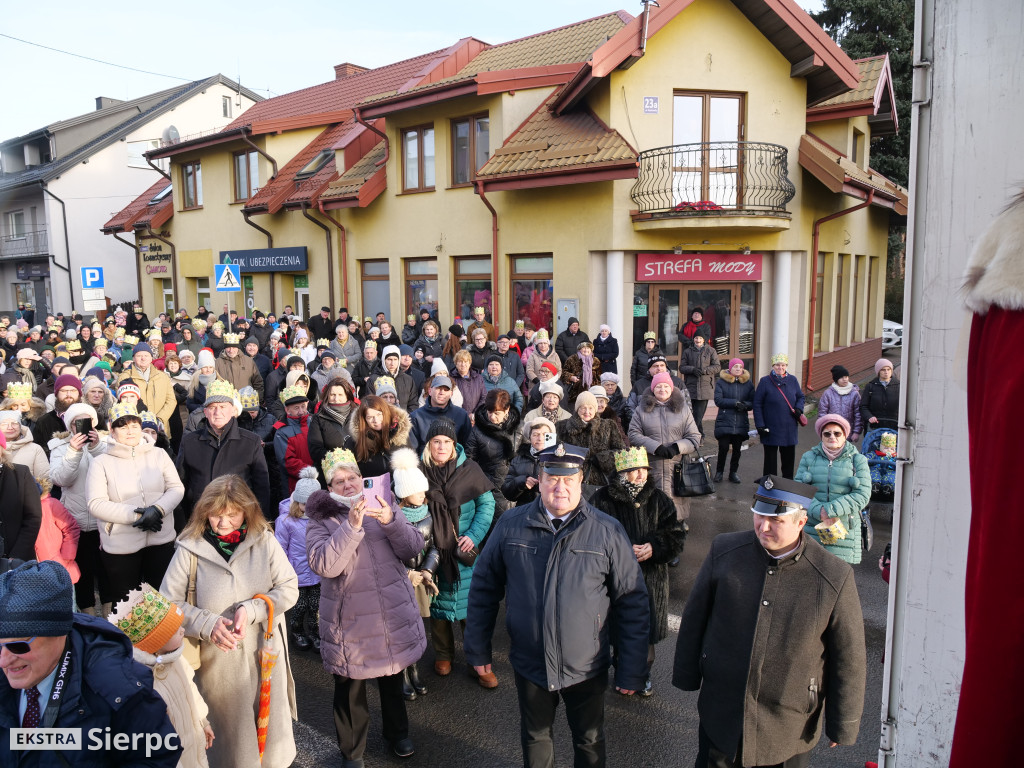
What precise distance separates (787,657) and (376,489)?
256cm

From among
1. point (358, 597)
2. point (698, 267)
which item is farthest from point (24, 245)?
point (358, 597)

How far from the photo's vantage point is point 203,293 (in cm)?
2661

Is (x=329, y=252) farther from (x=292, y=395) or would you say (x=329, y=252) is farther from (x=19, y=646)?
(x=19, y=646)

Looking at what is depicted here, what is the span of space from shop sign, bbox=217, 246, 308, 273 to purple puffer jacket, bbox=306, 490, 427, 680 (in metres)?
18.3

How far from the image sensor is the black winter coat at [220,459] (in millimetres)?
6094

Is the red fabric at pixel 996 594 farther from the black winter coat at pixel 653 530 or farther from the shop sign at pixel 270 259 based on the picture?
the shop sign at pixel 270 259

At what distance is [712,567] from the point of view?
3.49 m

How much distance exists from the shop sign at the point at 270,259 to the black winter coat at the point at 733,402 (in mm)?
14384

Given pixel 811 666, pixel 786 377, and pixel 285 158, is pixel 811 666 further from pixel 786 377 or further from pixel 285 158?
pixel 285 158

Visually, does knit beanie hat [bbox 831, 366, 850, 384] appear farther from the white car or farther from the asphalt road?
the white car

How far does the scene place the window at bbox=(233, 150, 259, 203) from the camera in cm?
→ 2356

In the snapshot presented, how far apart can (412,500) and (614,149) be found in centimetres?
1080

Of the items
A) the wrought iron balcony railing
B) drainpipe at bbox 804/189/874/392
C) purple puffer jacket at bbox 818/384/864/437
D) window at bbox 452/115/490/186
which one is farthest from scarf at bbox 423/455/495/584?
drainpipe at bbox 804/189/874/392

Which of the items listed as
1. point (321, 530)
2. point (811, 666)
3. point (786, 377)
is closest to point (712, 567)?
point (811, 666)
